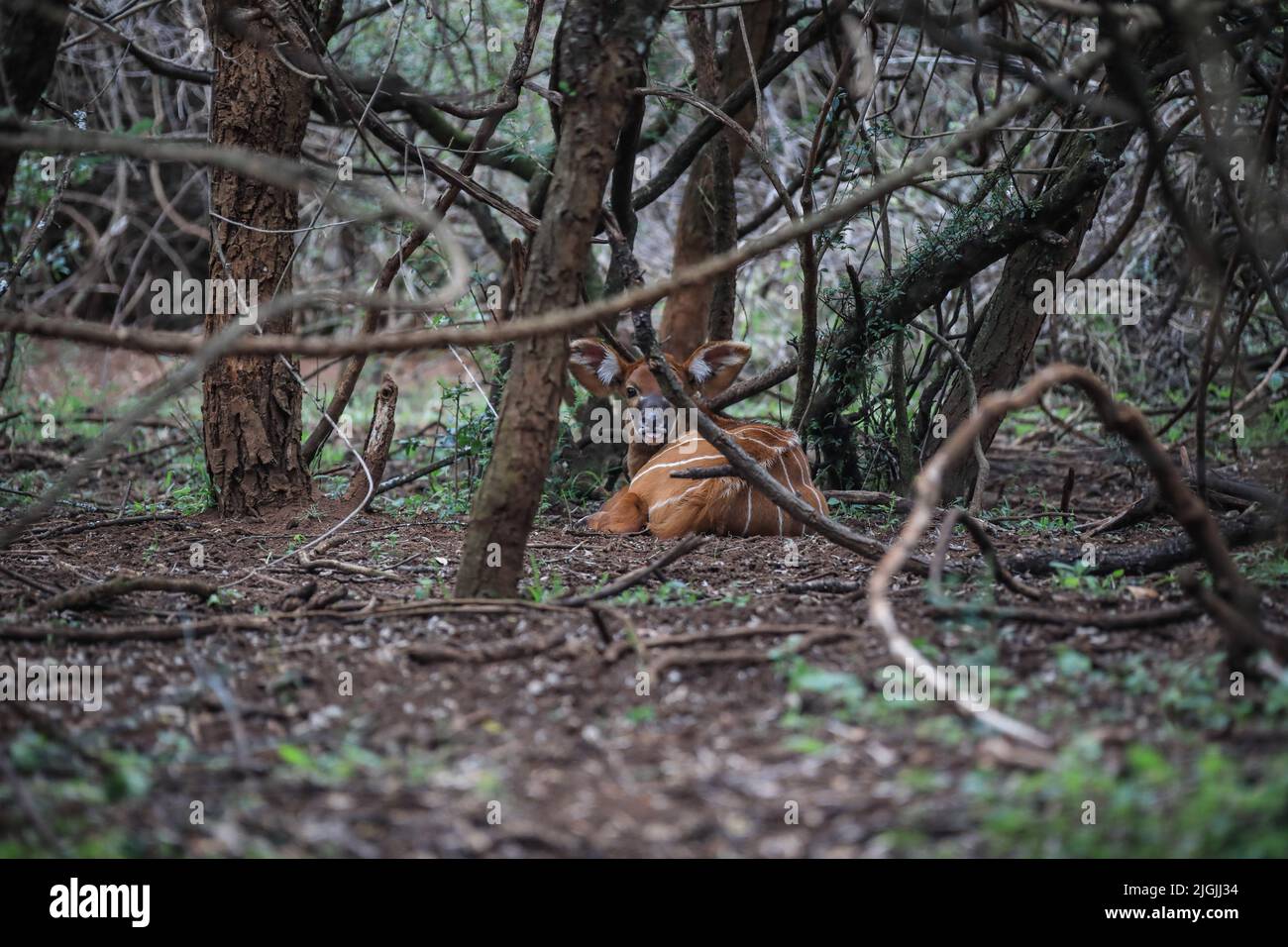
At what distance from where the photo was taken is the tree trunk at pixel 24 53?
347 centimetres

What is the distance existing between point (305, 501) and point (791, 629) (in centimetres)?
316

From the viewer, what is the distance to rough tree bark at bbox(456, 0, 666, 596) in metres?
3.51

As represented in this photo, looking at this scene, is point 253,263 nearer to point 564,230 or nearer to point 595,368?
point 595,368

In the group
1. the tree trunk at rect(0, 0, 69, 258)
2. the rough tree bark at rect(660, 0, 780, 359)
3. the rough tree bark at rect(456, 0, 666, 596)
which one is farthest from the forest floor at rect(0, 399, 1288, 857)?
the rough tree bark at rect(660, 0, 780, 359)

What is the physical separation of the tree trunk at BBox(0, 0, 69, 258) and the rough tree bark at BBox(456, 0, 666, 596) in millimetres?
1594

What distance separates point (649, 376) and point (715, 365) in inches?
15.9

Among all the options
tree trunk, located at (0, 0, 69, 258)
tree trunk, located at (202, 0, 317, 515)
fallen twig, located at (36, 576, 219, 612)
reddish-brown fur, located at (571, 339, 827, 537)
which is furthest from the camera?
reddish-brown fur, located at (571, 339, 827, 537)

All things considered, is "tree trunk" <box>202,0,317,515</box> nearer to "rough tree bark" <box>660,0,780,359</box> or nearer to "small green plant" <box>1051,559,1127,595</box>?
"rough tree bark" <box>660,0,780,359</box>

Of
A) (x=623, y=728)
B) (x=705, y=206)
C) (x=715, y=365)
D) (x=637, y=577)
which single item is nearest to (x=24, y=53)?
(x=637, y=577)

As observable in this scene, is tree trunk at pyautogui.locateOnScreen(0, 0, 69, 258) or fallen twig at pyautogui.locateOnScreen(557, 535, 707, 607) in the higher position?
tree trunk at pyautogui.locateOnScreen(0, 0, 69, 258)

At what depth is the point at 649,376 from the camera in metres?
6.68

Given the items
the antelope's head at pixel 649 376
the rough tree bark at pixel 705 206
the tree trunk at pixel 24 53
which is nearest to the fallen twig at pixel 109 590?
the tree trunk at pixel 24 53

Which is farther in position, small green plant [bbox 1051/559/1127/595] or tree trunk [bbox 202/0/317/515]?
tree trunk [bbox 202/0/317/515]

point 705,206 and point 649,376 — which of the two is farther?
point 705,206
